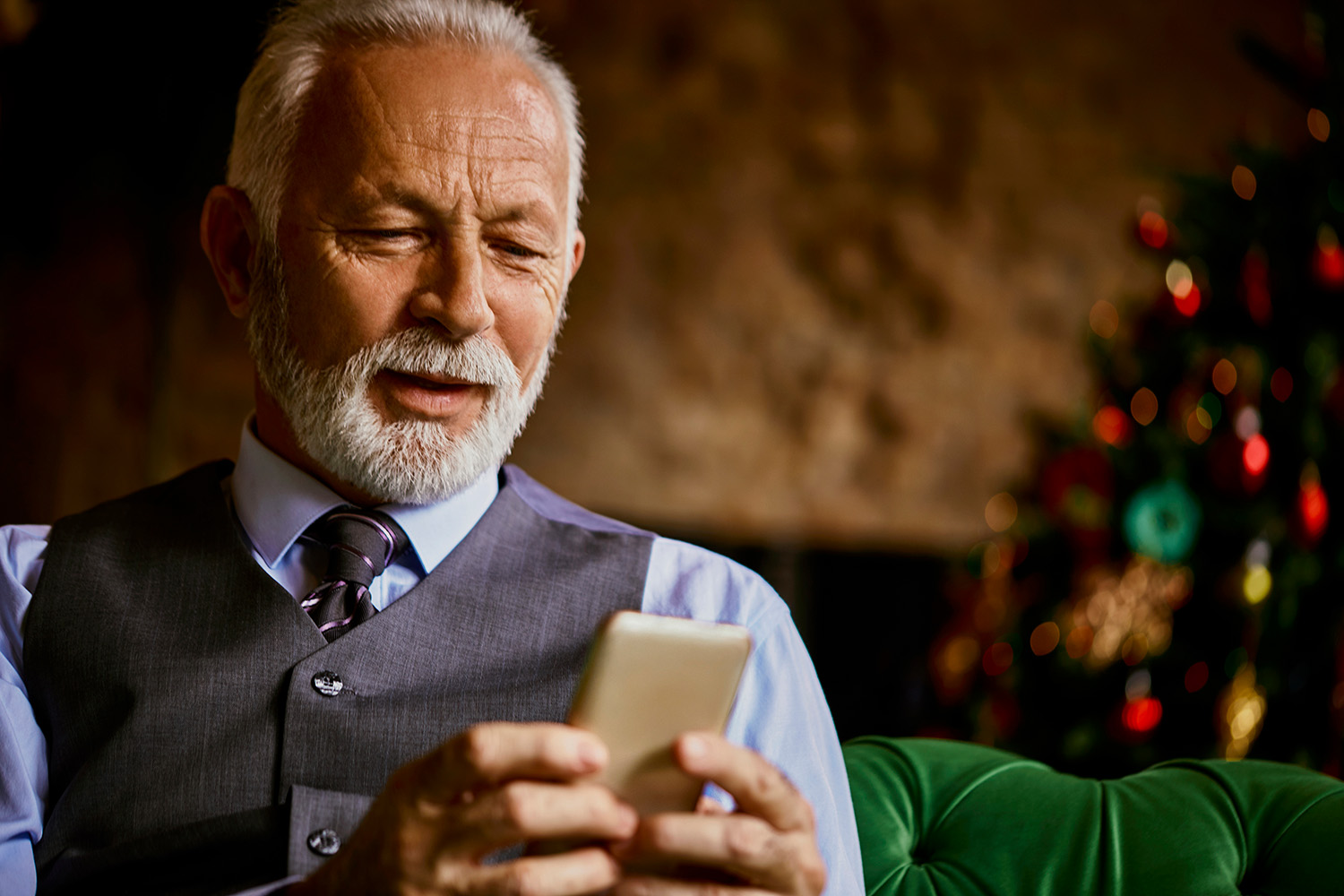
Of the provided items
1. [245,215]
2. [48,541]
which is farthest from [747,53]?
[48,541]

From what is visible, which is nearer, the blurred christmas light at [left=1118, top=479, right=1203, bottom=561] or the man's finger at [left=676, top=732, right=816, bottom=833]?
the man's finger at [left=676, top=732, right=816, bottom=833]

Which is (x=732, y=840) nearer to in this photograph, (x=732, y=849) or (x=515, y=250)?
(x=732, y=849)

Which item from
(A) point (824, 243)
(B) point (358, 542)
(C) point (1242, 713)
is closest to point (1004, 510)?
(C) point (1242, 713)

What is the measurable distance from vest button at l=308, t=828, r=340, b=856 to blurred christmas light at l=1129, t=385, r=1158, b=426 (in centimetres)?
171

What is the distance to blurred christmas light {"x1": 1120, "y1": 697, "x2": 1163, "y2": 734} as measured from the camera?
2008mm

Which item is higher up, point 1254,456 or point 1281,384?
point 1281,384

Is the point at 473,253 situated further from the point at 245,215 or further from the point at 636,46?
the point at 636,46

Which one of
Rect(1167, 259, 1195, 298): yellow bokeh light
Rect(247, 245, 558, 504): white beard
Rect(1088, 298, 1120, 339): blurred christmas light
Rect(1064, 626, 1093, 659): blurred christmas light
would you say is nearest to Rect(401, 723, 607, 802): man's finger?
Rect(247, 245, 558, 504): white beard

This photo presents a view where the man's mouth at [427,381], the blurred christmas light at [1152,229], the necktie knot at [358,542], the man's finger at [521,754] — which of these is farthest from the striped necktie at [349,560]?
the blurred christmas light at [1152,229]

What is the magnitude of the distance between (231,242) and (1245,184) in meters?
1.75

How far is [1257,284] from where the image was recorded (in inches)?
76.9

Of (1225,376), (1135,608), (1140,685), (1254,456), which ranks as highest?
(1225,376)

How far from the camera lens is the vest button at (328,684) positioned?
101 cm

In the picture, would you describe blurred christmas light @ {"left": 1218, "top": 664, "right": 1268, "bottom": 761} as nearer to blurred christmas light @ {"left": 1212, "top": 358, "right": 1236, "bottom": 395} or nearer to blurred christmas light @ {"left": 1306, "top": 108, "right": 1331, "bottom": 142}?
blurred christmas light @ {"left": 1212, "top": 358, "right": 1236, "bottom": 395}
